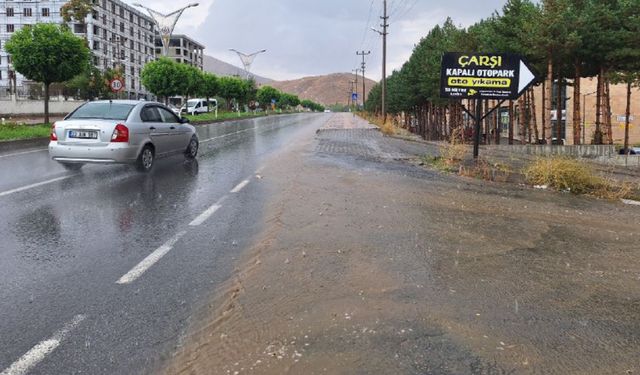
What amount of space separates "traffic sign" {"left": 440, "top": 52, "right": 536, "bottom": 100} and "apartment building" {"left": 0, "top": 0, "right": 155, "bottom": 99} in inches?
2654

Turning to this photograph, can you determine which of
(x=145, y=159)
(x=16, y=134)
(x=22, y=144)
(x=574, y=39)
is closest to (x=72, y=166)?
(x=145, y=159)

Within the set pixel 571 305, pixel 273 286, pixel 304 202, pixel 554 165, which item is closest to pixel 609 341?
pixel 571 305

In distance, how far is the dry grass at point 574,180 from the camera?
993 centimetres

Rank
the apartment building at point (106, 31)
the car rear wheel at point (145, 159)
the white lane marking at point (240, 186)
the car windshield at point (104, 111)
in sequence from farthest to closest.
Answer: the apartment building at point (106, 31)
the car rear wheel at point (145, 159)
the car windshield at point (104, 111)
the white lane marking at point (240, 186)

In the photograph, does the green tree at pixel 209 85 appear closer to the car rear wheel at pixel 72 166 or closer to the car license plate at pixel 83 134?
the car rear wheel at pixel 72 166

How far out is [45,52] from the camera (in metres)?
25.0

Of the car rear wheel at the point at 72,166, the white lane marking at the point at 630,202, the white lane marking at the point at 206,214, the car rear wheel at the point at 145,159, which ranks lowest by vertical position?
the white lane marking at the point at 630,202

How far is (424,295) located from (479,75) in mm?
10521

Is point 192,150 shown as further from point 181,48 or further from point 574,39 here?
point 181,48

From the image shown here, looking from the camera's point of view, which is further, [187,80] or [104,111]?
[187,80]

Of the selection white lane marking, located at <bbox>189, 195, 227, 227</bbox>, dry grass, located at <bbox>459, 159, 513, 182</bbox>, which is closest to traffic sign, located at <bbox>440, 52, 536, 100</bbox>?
dry grass, located at <bbox>459, 159, 513, 182</bbox>

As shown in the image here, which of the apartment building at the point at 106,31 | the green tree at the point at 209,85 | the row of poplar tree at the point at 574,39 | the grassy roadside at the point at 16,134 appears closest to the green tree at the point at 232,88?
the green tree at the point at 209,85

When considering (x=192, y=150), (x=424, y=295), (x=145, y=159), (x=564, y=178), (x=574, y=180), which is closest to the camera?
(x=424, y=295)

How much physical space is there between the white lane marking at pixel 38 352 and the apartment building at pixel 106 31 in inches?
2964
